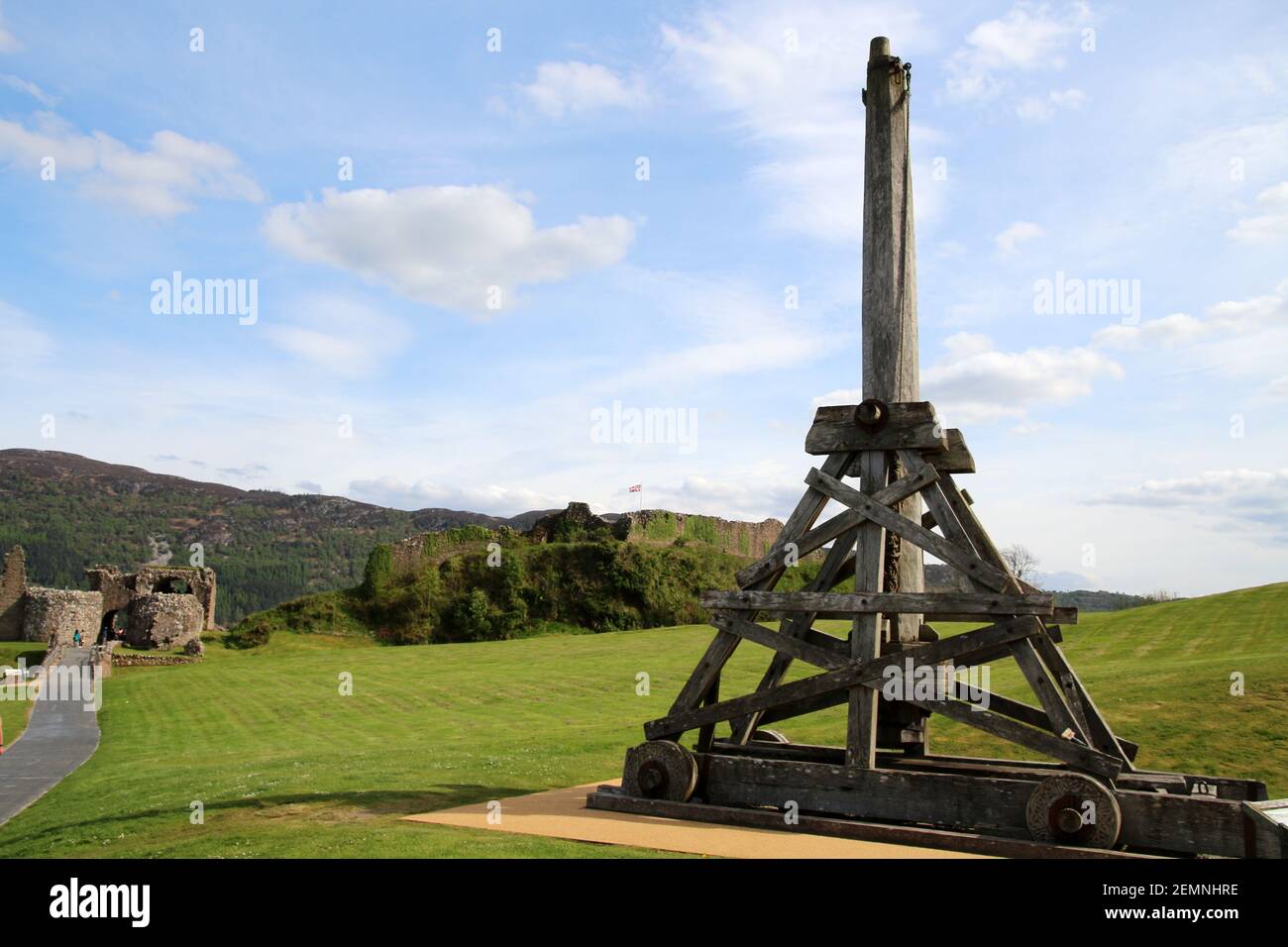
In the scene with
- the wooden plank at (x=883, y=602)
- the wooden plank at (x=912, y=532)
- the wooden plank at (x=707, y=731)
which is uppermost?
the wooden plank at (x=912, y=532)

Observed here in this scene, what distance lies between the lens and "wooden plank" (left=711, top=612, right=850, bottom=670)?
343 inches

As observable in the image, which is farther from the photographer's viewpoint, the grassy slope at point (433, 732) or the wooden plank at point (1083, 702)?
the grassy slope at point (433, 732)

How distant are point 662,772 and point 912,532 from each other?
10.4ft

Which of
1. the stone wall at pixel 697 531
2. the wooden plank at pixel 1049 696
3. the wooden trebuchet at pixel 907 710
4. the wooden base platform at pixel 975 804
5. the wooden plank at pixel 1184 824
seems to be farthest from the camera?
the stone wall at pixel 697 531

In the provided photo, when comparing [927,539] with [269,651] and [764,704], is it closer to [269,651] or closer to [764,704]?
[764,704]

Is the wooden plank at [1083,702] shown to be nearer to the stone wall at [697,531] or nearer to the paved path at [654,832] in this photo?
the paved path at [654,832]

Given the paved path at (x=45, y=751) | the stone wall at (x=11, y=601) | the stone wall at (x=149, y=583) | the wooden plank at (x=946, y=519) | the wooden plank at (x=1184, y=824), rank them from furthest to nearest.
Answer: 1. the stone wall at (x=149, y=583)
2. the stone wall at (x=11, y=601)
3. the paved path at (x=45, y=751)
4. the wooden plank at (x=946, y=519)
5. the wooden plank at (x=1184, y=824)

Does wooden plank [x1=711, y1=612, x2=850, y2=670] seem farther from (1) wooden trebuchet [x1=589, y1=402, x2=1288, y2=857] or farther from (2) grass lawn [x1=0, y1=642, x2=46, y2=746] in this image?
(2) grass lawn [x1=0, y1=642, x2=46, y2=746]

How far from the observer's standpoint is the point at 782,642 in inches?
360

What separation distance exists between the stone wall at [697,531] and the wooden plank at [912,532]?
45117 millimetres

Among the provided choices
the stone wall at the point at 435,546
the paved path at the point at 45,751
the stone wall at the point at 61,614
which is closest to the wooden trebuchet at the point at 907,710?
the paved path at the point at 45,751

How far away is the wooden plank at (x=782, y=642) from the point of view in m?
8.71

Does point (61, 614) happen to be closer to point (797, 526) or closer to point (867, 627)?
point (797, 526)
